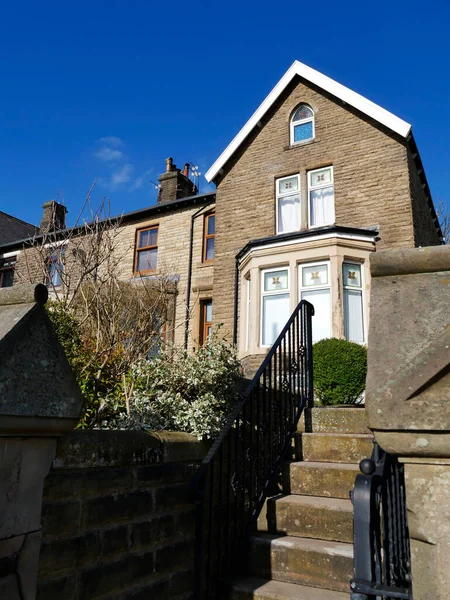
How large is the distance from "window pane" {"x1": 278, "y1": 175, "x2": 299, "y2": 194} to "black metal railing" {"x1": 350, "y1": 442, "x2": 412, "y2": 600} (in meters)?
11.0

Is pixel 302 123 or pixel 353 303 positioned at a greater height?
pixel 302 123

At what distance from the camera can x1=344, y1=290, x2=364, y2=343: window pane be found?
1092 cm

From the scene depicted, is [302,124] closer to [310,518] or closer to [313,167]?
[313,167]

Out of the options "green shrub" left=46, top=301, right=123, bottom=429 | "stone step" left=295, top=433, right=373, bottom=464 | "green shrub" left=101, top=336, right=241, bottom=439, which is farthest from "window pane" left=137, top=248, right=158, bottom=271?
"stone step" left=295, top=433, right=373, bottom=464

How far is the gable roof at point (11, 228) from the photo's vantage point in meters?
24.0

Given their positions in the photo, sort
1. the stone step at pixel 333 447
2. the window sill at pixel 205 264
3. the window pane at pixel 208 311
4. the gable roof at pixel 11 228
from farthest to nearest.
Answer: the gable roof at pixel 11 228, the window sill at pixel 205 264, the window pane at pixel 208 311, the stone step at pixel 333 447

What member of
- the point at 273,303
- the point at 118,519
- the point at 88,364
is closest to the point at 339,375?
the point at 273,303

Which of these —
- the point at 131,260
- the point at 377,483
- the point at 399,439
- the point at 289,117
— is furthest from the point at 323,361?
the point at 131,260

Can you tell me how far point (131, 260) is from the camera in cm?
1686

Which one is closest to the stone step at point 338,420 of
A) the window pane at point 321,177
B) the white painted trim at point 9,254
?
the window pane at point 321,177

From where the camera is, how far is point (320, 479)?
4449mm

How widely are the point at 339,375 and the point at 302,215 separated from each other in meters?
5.46

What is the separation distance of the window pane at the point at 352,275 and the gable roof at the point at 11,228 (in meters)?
17.8

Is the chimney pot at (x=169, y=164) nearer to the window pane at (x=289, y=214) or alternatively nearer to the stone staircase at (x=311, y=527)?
the window pane at (x=289, y=214)
